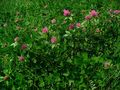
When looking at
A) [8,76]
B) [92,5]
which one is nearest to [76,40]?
[8,76]

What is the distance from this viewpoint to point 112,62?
14.5ft

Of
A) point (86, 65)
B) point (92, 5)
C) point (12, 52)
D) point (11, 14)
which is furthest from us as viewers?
point (11, 14)

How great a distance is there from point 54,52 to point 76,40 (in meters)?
0.36

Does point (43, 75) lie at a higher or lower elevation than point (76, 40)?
lower

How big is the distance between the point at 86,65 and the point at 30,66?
0.72m

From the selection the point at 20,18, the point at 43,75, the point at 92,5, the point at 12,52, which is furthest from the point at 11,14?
the point at 43,75

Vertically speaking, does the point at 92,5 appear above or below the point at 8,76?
above

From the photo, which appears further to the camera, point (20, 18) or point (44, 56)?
point (20, 18)

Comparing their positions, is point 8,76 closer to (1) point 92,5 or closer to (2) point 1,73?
(2) point 1,73

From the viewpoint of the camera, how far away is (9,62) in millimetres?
4527

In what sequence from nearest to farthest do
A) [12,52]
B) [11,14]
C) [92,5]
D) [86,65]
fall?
1. [86,65]
2. [12,52]
3. [92,5]
4. [11,14]

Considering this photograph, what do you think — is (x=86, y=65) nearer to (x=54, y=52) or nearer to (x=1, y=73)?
(x=54, y=52)

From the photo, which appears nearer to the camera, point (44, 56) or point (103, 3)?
point (44, 56)

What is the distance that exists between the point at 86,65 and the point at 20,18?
2652 mm
